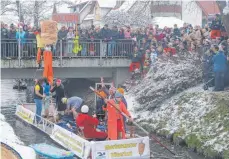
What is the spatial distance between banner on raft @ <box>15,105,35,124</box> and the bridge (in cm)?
338

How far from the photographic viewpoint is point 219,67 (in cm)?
1742

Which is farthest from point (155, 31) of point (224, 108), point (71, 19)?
point (71, 19)

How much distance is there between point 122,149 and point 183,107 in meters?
6.24

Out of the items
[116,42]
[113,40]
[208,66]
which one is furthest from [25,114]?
[208,66]

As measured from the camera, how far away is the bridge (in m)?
23.8

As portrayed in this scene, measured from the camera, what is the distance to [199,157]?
14.8 meters

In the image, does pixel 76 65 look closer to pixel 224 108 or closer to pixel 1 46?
pixel 1 46

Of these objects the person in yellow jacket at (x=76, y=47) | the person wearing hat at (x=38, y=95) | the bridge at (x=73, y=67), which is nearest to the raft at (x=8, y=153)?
the person wearing hat at (x=38, y=95)

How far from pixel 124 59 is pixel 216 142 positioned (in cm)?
1104

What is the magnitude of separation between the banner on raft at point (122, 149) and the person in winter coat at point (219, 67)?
5.49m

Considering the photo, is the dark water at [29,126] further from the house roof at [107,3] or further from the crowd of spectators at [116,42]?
the house roof at [107,3]

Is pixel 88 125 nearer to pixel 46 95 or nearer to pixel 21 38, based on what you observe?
pixel 46 95

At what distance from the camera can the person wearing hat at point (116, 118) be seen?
537 inches

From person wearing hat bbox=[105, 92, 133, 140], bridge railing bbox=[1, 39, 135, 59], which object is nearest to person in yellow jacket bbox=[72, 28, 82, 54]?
bridge railing bbox=[1, 39, 135, 59]
